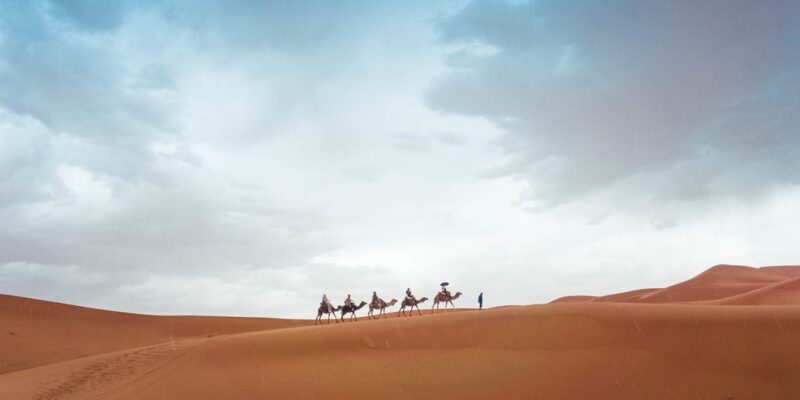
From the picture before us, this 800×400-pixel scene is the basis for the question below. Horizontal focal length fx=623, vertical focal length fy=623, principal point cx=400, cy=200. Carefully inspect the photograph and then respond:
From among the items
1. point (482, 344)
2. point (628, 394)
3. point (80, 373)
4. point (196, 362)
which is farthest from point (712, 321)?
point (80, 373)

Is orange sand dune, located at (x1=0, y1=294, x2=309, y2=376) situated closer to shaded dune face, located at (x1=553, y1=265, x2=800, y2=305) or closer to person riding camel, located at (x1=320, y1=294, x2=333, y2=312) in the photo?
person riding camel, located at (x1=320, y1=294, x2=333, y2=312)

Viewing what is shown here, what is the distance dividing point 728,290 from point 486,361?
125 feet

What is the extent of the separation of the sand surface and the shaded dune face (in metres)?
15.6

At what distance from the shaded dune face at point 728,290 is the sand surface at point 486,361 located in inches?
612

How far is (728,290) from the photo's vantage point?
159 feet

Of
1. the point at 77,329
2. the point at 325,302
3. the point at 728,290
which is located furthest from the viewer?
the point at 728,290

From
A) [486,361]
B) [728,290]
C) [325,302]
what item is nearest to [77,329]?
[325,302]

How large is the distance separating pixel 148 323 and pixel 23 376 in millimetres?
22367

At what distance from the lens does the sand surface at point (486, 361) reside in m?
16.2

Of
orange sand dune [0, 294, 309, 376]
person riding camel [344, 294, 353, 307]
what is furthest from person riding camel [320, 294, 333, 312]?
orange sand dune [0, 294, 309, 376]

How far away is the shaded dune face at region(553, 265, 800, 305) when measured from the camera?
3709cm

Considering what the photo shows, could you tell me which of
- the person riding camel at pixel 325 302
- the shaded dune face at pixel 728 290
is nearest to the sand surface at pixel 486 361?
the person riding camel at pixel 325 302

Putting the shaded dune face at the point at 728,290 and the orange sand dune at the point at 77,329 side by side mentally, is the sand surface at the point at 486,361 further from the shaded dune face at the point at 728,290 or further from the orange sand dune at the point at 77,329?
the shaded dune face at the point at 728,290

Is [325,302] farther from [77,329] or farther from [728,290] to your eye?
[728,290]
